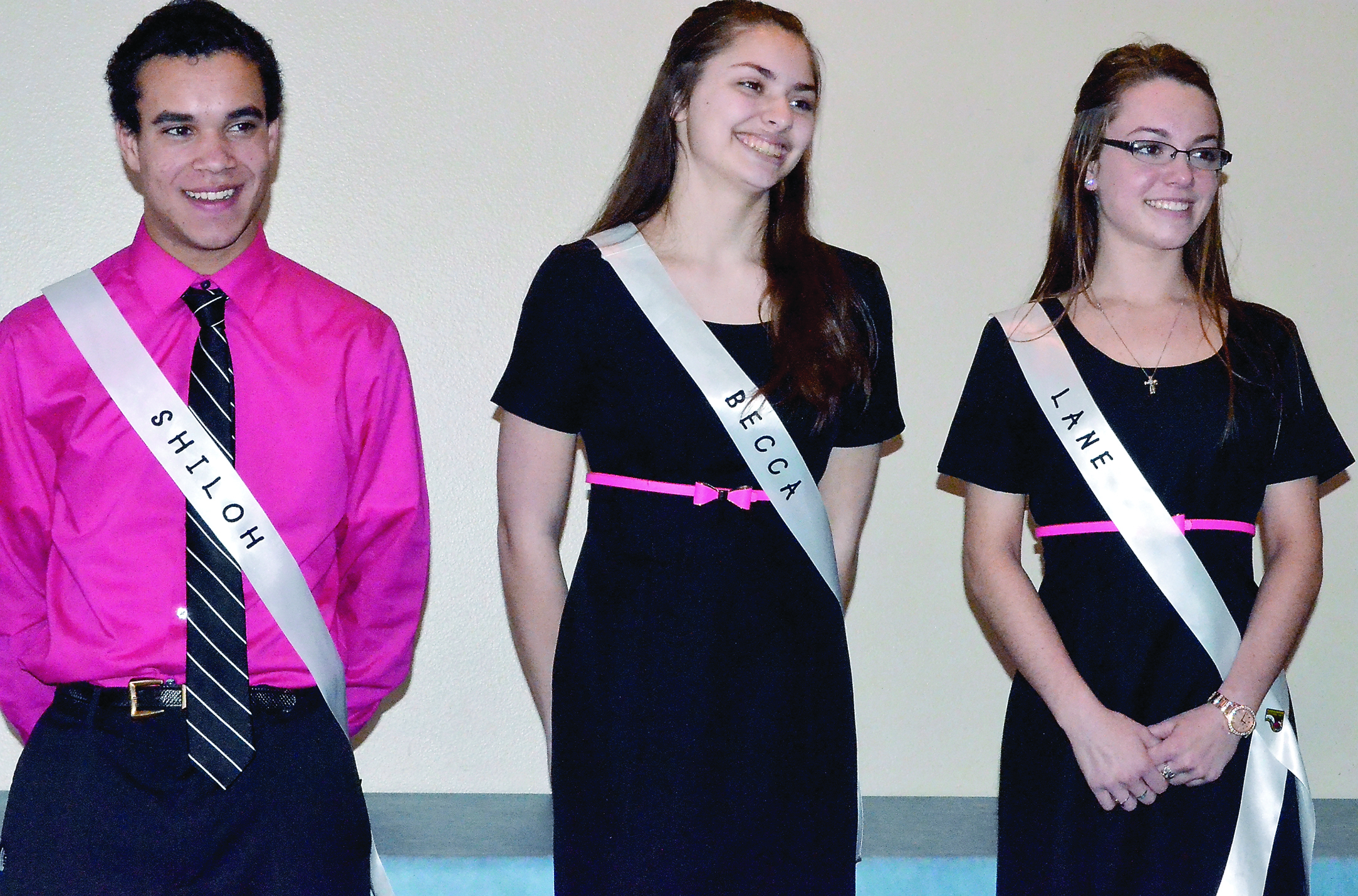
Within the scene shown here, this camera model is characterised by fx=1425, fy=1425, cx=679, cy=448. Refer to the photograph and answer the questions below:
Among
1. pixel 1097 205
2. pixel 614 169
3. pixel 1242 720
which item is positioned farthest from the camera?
pixel 614 169

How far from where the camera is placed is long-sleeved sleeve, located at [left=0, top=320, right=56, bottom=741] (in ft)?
5.76

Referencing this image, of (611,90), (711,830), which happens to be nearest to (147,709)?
(711,830)

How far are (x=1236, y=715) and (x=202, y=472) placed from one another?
4.43 feet

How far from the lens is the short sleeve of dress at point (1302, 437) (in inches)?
77.9

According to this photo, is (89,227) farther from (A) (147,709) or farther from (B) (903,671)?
(B) (903,671)

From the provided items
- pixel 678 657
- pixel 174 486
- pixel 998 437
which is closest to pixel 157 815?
pixel 174 486

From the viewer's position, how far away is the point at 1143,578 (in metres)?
1.93

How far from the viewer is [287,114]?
2.58m

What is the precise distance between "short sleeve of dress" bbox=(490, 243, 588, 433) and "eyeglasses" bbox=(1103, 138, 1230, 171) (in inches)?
31.4

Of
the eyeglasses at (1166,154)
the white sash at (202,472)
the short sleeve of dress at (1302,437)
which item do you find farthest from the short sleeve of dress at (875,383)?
the white sash at (202,472)

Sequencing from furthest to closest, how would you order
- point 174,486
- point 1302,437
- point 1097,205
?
point 1097,205
point 1302,437
point 174,486

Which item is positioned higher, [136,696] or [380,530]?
[380,530]

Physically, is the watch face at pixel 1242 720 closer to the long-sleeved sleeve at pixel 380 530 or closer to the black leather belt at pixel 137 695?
the long-sleeved sleeve at pixel 380 530

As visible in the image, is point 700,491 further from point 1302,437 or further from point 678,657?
point 1302,437
